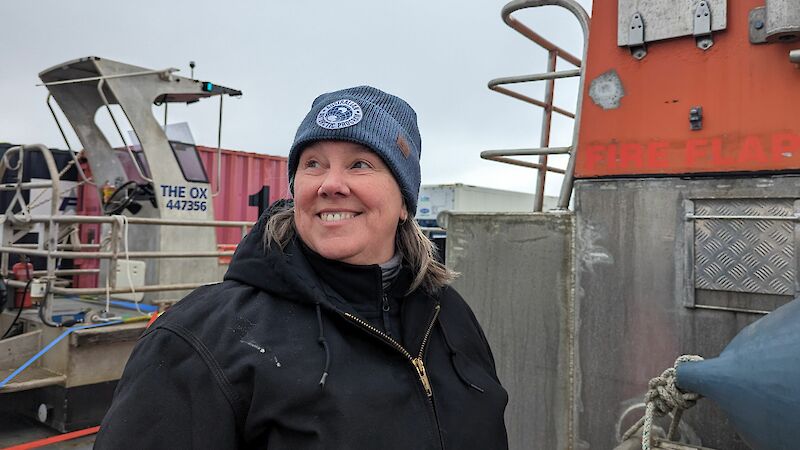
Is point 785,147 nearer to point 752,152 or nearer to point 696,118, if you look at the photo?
point 752,152

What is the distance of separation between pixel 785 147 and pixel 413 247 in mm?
1967

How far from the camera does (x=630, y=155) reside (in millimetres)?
3146

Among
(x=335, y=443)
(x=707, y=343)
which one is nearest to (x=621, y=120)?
(x=707, y=343)

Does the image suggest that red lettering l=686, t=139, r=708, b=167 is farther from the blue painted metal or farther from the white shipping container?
the white shipping container

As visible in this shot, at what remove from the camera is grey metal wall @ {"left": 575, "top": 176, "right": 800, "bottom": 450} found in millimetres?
2705

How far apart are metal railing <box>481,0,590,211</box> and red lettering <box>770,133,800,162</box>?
97cm

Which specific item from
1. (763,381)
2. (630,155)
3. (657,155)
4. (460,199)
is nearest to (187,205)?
(630,155)

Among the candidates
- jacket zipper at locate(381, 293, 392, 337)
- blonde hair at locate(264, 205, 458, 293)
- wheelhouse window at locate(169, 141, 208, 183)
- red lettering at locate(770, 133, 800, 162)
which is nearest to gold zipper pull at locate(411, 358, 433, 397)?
jacket zipper at locate(381, 293, 392, 337)

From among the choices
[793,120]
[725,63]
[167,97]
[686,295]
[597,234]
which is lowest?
[686,295]

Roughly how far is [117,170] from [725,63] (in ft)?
20.5

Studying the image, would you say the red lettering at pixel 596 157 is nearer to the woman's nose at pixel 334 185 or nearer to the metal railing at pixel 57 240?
the woman's nose at pixel 334 185

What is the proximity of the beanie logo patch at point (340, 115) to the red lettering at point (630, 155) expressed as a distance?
206cm

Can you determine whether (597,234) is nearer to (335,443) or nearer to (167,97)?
(335,443)

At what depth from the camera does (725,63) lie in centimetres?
288
